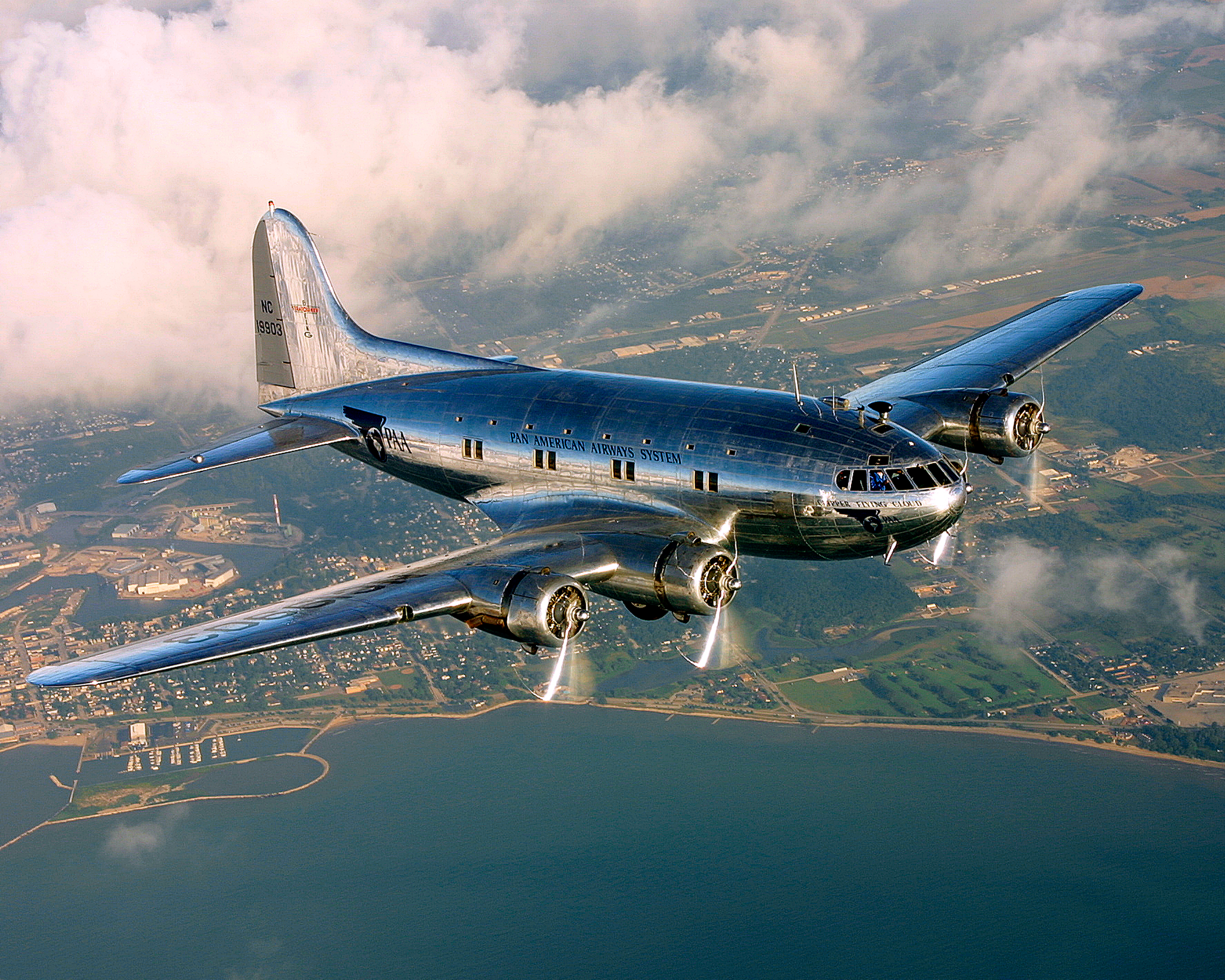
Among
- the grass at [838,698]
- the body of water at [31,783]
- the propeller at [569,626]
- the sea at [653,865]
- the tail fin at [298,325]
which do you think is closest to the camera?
the propeller at [569,626]

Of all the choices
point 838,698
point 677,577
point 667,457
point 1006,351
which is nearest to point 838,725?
point 838,698

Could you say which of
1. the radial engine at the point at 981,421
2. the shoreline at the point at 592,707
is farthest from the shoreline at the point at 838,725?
the radial engine at the point at 981,421

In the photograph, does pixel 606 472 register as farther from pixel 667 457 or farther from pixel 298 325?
pixel 298 325

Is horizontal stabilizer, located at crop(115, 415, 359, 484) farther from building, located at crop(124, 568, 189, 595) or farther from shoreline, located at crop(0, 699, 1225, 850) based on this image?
building, located at crop(124, 568, 189, 595)

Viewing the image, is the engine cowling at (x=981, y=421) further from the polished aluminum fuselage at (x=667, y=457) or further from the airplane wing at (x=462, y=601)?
the airplane wing at (x=462, y=601)

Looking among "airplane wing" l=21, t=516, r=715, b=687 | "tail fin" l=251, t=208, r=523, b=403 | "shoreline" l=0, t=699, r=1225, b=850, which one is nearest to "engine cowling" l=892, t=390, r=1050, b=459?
"airplane wing" l=21, t=516, r=715, b=687

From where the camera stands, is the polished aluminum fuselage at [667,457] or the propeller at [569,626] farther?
the polished aluminum fuselage at [667,457]
